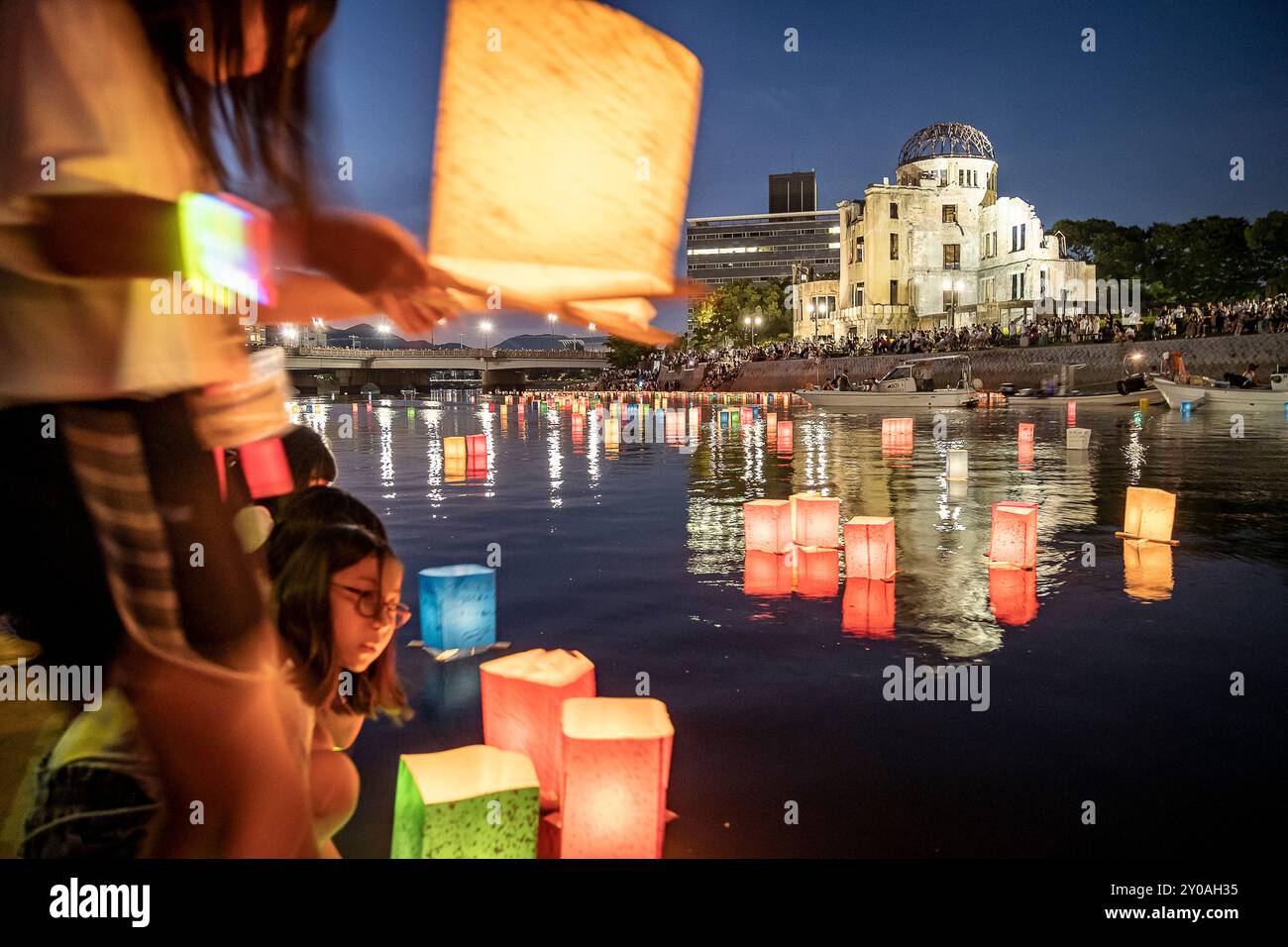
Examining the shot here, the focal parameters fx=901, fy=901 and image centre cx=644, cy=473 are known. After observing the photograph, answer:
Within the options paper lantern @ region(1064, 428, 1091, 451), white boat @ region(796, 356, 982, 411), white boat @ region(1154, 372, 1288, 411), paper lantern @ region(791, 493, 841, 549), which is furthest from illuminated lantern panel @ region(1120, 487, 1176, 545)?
white boat @ region(796, 356, 982, 411)

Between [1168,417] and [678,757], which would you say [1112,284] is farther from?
[678,757]

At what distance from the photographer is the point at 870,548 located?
273 inches

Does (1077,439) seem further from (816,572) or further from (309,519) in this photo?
(309,519)

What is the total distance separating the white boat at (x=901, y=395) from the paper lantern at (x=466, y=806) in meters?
34.0

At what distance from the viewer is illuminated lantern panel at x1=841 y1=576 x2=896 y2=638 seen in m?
5.68

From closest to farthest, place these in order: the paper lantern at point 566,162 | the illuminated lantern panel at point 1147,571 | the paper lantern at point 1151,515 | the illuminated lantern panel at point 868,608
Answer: the paper lantern at point 566,162
the illuminated lantern panel at point 868,608
the illuminated lantern panel at point 1147,571
the paper lantern at point 1151,515

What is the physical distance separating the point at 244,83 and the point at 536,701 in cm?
238

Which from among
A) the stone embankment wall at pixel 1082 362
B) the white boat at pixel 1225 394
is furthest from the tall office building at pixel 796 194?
the white boat at pixel 1225 394

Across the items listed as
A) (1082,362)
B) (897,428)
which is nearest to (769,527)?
(897,428)

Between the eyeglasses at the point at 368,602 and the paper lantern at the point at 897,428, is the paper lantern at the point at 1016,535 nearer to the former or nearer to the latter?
the eyeglasses at the point at 368,602

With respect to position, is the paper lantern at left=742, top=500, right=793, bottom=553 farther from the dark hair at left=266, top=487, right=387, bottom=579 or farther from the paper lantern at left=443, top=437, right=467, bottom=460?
the paper lantern at left=443, top=437, right=467, bottom=460

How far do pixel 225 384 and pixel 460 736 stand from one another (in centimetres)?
236

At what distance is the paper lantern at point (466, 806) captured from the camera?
2.79 meters

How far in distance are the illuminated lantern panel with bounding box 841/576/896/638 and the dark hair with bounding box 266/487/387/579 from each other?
3.51 metres
